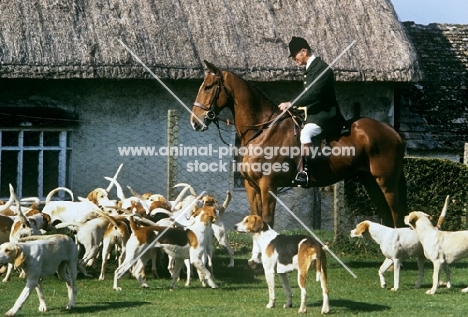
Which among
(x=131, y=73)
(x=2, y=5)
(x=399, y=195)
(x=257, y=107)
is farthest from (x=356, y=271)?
(x=2, y=5)

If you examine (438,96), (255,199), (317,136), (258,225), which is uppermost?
(438,96)

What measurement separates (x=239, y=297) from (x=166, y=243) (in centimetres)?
100

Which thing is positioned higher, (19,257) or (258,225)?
(258,225)

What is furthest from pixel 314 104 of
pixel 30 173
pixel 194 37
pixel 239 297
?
pixel 30 173

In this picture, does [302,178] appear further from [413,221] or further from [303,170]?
[413,221]

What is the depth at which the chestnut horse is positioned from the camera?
11.6 meters

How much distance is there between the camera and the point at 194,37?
1609cm

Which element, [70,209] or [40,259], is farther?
[70,209]

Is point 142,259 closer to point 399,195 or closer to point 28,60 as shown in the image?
point 399,195

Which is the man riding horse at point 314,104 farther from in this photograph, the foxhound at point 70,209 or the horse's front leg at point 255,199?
the foxhound at point 70,209

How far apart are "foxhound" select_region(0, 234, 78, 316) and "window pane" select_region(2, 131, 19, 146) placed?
5.61 meters

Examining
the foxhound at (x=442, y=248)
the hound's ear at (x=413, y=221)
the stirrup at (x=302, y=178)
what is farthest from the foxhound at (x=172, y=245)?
the foxhound at (x=442, y=248)

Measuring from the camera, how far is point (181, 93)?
1590 centimetres

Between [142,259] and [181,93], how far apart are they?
562cm
